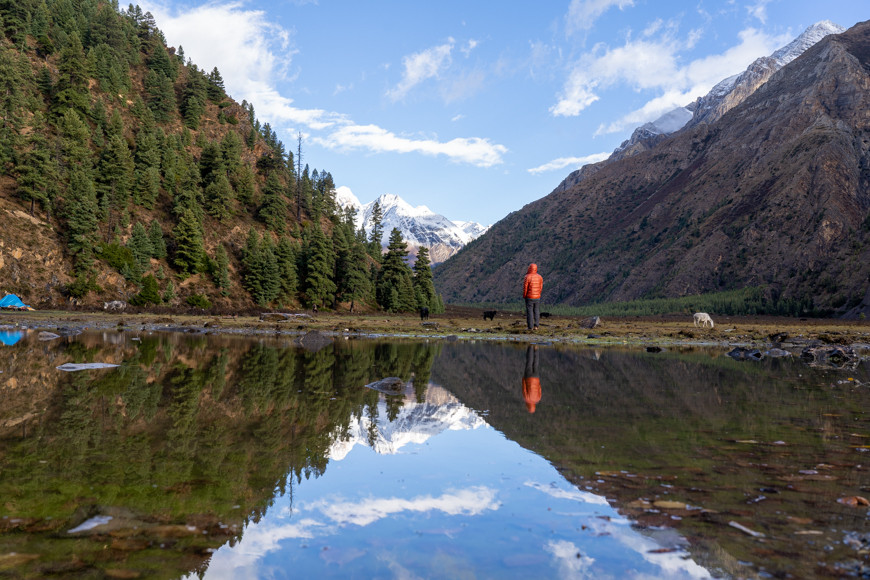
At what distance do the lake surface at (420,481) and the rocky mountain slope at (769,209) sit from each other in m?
90.1

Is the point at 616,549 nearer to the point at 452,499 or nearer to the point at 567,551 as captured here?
the point at 567,551

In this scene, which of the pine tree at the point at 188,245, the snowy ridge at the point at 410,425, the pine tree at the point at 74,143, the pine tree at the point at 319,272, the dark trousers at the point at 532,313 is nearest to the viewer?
the snowy ridge at the point at 410,425

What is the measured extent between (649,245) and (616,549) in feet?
544

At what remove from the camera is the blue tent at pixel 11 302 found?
2331 inches

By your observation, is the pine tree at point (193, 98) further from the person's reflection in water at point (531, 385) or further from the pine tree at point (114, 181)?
the person's reflection in water at point (531, 385)

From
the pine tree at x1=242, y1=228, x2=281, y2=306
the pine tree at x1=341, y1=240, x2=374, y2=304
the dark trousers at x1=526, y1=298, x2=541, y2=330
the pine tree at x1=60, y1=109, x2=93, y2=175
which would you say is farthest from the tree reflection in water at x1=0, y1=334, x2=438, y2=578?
the pine tree at x1=60, y1=109, x2=93, y2=175

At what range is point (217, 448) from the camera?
8.63 metres

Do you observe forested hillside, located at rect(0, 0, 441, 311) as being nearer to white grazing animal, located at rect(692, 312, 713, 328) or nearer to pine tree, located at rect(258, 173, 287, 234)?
pine tree, located at rect(258, 173, 287, 234)

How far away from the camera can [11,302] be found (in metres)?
59.5

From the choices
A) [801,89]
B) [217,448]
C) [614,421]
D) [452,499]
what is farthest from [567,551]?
[801,89]

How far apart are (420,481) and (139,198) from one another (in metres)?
87.7

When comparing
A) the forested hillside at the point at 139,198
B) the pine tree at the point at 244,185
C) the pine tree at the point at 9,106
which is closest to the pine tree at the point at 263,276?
the forested hillside at the point at 139,198

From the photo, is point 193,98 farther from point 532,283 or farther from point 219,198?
point 532,283

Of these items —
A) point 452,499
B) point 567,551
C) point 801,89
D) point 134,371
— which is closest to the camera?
point 567,551
